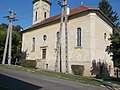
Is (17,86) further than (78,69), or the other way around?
(78,69)

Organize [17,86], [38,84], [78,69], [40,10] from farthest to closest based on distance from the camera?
[40,10]
[78,69]
[38,84]
[17,86]

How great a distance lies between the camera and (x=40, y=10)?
44344mm

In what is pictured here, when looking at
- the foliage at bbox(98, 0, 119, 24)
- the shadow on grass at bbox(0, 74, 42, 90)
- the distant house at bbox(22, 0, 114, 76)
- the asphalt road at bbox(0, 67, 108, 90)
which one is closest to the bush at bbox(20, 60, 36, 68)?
the distant house at bbox(22, 0, 114, 76)

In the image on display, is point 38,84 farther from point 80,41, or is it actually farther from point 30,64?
point 30,64

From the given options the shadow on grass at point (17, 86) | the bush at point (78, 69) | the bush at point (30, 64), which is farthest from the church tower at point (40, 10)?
the shadow on grass at point (17, 86)

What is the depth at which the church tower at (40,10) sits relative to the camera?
145 feet

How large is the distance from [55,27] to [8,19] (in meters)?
8.26

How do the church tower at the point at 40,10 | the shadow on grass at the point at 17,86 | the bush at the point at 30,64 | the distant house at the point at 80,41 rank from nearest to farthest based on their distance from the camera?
1. the shadow on grass at the point at 17,86
2. the distant house at the point at 80,41
3. the bush at the point at 30,64
4. the church tower at the point at 40,10

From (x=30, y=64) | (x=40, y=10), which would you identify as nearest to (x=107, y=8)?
(x=40, y=10)

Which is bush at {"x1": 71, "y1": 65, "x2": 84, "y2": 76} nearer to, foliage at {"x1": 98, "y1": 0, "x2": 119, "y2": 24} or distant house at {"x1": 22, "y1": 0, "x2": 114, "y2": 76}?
distant house at {"x1": 22, "y1": 0, "x2": 114, "y2": 76}

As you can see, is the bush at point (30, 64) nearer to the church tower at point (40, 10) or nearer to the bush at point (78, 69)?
the bush at point (78, 69)

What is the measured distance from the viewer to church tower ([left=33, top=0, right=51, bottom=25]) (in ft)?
145

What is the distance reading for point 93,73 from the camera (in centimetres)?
2595

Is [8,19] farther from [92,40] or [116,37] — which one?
[116,37]
